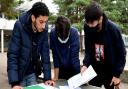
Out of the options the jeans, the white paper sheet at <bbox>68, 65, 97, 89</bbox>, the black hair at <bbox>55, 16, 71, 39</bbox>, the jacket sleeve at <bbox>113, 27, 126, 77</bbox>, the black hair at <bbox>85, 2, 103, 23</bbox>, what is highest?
the black hair at <bbox>85, 2, 103, 23</bbox>

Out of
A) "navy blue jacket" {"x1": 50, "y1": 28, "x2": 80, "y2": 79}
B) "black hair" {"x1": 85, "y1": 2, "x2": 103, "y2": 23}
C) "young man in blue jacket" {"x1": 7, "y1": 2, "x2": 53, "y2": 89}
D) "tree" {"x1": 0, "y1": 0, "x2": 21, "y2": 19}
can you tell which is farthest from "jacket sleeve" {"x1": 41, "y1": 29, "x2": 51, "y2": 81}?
"tree" {"x1": 0, "y1": 0, "x2": 21, "y2": 19}

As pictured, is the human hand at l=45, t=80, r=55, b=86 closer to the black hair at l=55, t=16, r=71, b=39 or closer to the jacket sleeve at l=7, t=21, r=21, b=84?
the jacket sleeve at l=7, t=21, r=21, b=84

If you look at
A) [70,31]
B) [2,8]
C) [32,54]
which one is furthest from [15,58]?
[2,8]

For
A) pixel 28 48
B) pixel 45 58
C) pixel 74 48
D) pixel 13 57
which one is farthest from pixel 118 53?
pixel 13 57

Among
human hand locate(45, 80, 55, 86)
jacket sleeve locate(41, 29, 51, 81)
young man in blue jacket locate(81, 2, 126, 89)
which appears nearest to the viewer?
human hand locate(45, 80, 55, 86)

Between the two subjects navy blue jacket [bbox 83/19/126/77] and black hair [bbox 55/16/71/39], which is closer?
navy blue jacket [bbox 83/19/126/77]

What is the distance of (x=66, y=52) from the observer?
5.25 metres

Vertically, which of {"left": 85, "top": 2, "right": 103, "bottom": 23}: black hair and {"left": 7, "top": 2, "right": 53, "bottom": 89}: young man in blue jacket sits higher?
{"left": 85, "top": 2, "right": 103, "bottom": 23}: black hair

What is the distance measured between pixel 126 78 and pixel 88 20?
9.03 m

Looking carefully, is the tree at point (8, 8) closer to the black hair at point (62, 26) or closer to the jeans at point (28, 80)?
the black hair at point (62, 26)

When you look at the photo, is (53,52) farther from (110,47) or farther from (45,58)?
(110,47)

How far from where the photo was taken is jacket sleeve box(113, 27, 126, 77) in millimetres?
4633

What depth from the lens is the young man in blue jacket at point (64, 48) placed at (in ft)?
16.9

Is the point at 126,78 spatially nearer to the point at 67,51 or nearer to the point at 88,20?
the point at 67,51
